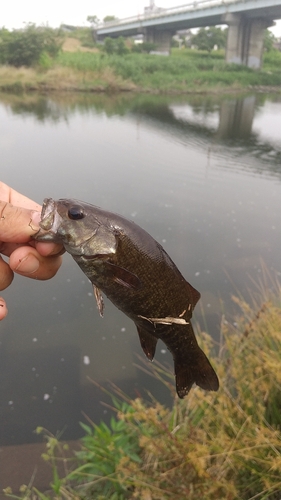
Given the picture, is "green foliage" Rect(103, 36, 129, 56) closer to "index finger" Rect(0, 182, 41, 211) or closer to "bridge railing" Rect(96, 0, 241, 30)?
"bridge railing" Rect(96, 0, 241, 30)

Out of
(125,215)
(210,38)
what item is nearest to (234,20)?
(210,38)

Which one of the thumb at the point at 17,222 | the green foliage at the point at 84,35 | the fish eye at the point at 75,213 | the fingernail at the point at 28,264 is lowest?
the fingernail at the point at 28,264

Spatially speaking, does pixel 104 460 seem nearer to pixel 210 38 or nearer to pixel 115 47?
pixel 115 47

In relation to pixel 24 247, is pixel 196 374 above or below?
below

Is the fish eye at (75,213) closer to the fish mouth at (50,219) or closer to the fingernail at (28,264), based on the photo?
the fish mouth at (50,219)

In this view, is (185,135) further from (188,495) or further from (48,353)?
(188,495)

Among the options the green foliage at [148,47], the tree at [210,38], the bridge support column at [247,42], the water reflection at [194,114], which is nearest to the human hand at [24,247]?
the water reflection at [194,114]
